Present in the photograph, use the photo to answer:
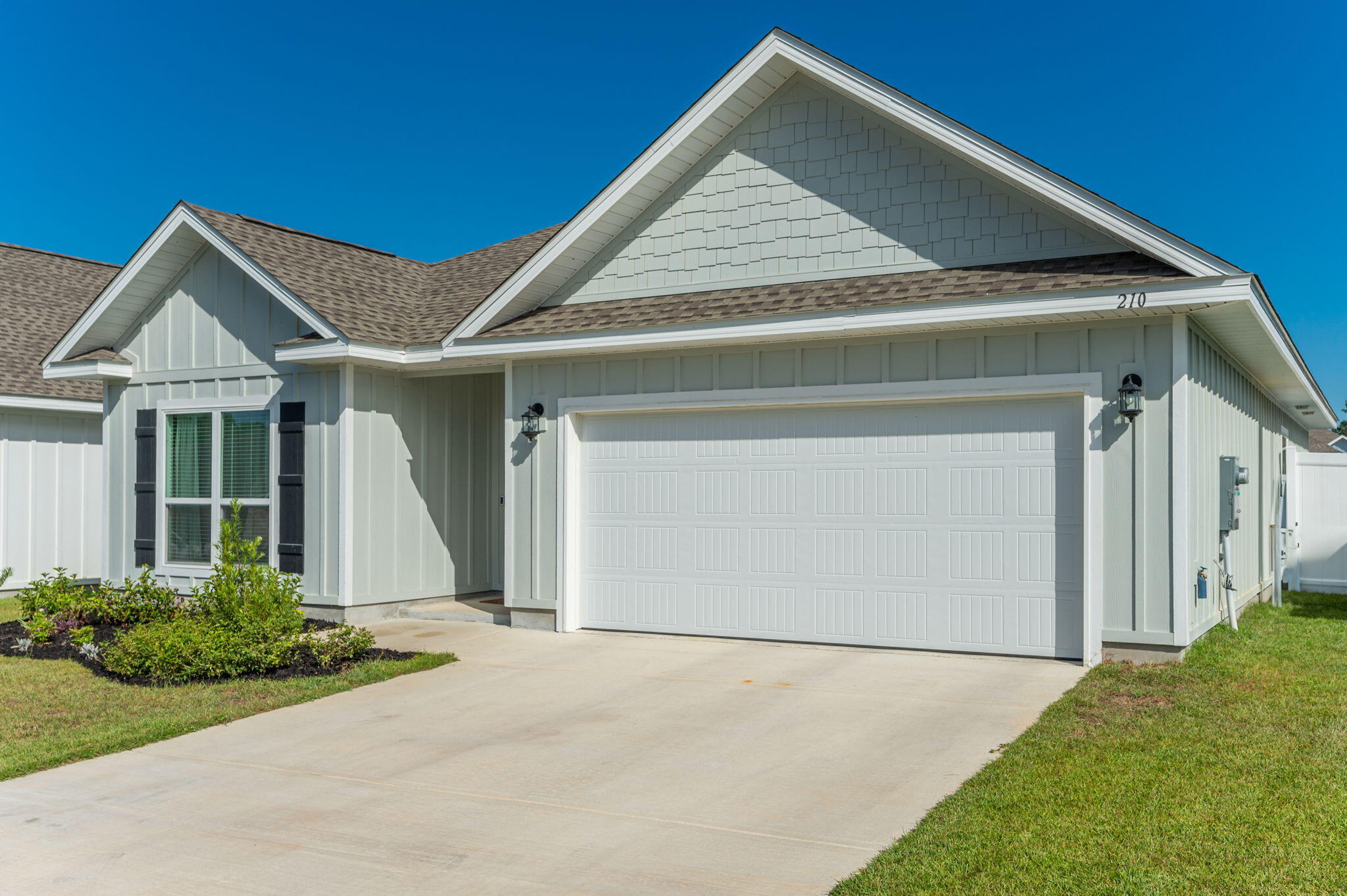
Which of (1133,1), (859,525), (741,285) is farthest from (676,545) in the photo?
(1133,1)

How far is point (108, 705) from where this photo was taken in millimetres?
8477

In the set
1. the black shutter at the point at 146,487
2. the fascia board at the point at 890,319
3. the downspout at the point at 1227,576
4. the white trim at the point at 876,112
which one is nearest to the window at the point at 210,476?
the black shutter at the point at 146,487

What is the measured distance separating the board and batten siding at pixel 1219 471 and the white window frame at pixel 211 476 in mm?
9924

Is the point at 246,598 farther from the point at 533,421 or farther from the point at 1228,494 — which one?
the point at 1228,494

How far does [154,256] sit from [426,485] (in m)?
4.35

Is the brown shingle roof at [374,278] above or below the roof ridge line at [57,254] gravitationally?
below

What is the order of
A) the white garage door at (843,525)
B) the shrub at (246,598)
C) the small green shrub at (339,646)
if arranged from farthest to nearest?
1. the shrub at (246,598)
2. the small green shrub at (339,646)
3. the white garage door at (843,525)

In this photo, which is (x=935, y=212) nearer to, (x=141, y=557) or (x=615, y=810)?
(x=615, y=810)

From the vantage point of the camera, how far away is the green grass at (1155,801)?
4.59m

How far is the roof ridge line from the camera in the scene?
Result: 2008 cm

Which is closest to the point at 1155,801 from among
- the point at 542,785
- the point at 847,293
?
the point at 542,785

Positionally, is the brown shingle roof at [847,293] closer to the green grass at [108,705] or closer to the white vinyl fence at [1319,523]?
the green grass at [108,705]

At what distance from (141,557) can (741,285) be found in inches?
341

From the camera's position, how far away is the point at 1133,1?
2161 centimetres
